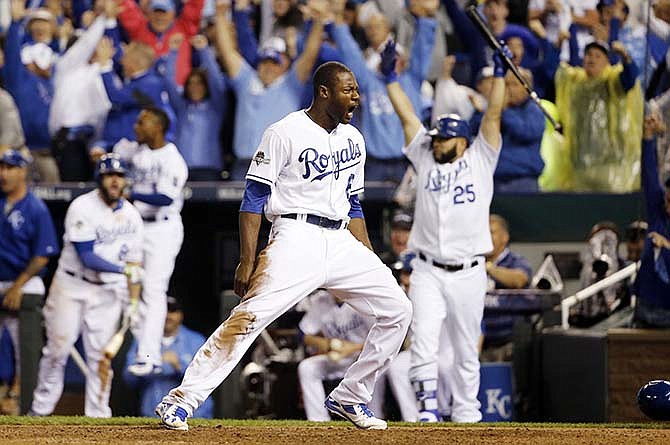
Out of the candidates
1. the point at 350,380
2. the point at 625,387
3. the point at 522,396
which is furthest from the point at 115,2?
the point at 350,380

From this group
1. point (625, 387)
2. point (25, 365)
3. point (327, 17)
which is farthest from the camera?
point (327, 17)

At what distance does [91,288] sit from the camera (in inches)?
430

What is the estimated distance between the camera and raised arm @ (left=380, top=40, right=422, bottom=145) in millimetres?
8875

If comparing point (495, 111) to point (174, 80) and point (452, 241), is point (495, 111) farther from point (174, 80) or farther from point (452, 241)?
point (174, 80)

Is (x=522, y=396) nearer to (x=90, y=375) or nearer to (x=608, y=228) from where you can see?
(x=608, y=228)

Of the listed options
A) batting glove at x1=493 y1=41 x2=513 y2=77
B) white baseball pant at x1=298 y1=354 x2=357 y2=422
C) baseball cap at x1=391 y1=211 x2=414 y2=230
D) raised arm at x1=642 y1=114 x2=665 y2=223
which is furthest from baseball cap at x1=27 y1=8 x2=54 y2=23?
raised arm at x1=642 y1=114 x2=665 y2=223

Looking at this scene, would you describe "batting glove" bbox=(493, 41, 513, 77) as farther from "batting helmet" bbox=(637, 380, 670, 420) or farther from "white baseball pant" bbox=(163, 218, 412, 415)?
"white baseball pant" bbox=(163, 218, 412, 415)

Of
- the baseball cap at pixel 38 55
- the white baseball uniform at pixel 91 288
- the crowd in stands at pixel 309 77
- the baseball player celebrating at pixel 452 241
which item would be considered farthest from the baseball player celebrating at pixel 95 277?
the baseball player celebrating at pixel 452 241

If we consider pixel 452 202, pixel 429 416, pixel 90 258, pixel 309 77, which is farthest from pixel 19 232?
pixel 429 416

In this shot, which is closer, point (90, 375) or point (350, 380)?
point (350, 380)

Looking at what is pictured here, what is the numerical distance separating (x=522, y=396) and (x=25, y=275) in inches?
163

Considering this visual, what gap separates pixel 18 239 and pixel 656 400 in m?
5.95

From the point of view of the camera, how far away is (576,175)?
38.1 feet

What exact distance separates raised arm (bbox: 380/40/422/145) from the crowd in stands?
234cm
